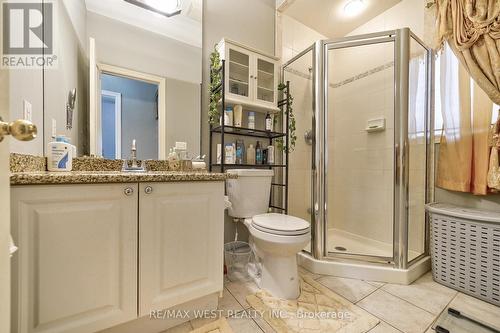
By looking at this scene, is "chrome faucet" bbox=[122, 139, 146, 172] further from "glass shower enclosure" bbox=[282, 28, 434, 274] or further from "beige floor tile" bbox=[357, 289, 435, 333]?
"beige floor tile" bbox=[357, 289, 435, 333]

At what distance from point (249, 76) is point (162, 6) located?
0.80 m

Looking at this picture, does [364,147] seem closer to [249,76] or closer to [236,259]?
[249,76]

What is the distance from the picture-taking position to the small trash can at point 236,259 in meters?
1.63

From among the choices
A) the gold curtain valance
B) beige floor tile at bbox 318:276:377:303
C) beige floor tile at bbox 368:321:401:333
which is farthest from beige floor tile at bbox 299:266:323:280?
the gold curtain valance

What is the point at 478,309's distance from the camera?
1.22 m

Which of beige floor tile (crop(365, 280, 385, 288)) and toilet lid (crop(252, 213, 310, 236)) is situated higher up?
toilet lid (crop(252, 213, 310, 236))

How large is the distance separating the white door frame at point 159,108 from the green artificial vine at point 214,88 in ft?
1.15

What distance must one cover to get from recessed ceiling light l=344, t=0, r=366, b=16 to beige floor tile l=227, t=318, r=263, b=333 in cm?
267

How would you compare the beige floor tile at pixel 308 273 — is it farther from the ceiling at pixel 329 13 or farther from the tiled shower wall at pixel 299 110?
the ceiling at pixel 329 13

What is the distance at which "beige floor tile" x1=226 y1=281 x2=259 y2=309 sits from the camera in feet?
4.32

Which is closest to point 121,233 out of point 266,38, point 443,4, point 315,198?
point 315,198

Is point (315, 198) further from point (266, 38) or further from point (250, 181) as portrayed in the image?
point (266, 38)

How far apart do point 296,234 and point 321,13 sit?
7.05 feet

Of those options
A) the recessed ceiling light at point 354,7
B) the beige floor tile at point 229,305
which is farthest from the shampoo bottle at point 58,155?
the recessed ceiling light at point 354,7
